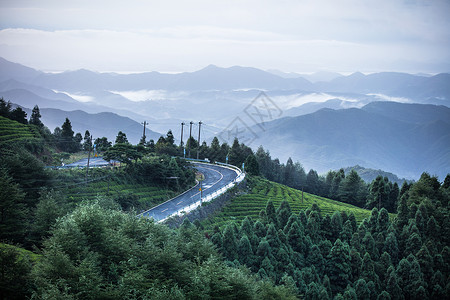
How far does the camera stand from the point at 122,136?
200ft

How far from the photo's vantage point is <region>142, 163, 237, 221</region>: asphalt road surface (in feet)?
128

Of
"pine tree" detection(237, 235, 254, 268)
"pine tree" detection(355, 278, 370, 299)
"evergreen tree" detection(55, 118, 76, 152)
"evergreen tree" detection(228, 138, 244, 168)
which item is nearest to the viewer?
"pine tree" detection(237, 235, 254, 268)

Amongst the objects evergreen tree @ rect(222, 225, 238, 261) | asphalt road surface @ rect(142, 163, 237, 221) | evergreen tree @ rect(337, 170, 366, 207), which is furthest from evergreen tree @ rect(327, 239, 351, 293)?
evergreen tree @ rect(337, 170, 366, 207)

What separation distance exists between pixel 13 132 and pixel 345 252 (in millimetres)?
39146

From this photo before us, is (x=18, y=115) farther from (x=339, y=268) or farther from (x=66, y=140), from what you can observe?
(x=339, y=268)

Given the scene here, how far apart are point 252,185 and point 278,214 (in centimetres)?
1656

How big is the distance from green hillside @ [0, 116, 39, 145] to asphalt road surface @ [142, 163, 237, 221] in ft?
56.9

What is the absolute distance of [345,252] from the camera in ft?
118

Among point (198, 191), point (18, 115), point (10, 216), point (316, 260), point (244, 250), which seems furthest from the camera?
point (18, 115)

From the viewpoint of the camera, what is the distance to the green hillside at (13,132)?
4356 centimetres

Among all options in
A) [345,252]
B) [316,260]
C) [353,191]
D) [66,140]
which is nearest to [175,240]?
[316,260]

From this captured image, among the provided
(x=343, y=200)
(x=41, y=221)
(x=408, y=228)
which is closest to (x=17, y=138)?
(x=41, y=221)

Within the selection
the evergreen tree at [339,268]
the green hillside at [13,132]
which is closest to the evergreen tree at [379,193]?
the evergreen tree at [339,268]

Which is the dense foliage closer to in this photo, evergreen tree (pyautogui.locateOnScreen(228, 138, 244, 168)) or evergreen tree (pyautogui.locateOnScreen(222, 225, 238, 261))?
evergreen tree (pyautogui.locateOnScreen(222, 225, 238, 261))
